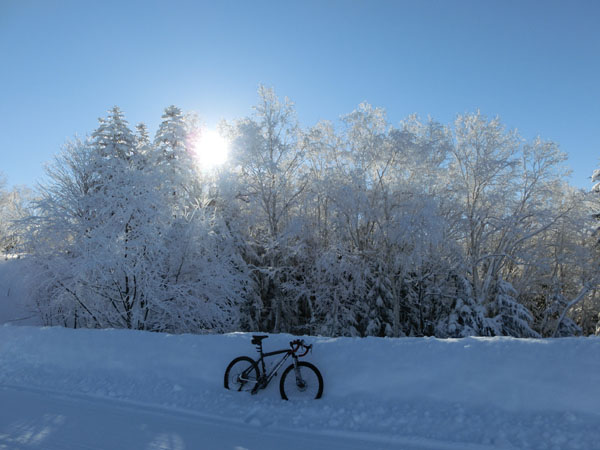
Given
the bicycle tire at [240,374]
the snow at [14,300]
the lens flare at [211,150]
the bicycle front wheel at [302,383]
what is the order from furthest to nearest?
the lens flare at [211,150] → the snow at [14,300] → the bicycle tire at [240,374] → the bicycle front wheel at [302,383]

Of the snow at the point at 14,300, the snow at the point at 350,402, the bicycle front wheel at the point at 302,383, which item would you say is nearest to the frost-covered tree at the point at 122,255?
the snow at the point at 14,300

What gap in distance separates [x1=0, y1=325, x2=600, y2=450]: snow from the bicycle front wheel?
19cm

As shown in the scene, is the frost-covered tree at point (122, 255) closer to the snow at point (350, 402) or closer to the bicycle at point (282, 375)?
the snow at point (350, 402)

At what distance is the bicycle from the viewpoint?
5789mm

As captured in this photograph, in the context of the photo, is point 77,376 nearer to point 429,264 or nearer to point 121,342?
point 121,342

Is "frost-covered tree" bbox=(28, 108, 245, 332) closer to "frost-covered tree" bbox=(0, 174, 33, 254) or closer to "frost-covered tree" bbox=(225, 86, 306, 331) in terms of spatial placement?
"frost-covered tree" bbox=(0, 174, 33, 254)

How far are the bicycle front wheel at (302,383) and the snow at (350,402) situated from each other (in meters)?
0.19

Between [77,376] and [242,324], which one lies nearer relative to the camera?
[77,376]

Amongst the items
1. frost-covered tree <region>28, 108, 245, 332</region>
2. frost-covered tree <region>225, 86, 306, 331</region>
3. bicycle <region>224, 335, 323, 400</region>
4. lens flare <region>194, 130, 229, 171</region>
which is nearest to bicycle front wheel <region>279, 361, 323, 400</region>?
bicycle <region>224, 335, 323, 400</region>

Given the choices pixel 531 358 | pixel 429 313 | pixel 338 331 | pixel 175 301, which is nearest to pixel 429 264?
pixel 429 313

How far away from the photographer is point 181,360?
23.1 feet

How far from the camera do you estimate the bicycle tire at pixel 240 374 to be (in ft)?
20.1

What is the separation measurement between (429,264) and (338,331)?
18.5 ft

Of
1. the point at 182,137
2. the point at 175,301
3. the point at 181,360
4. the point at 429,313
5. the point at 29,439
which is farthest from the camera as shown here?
the point at 182,137
